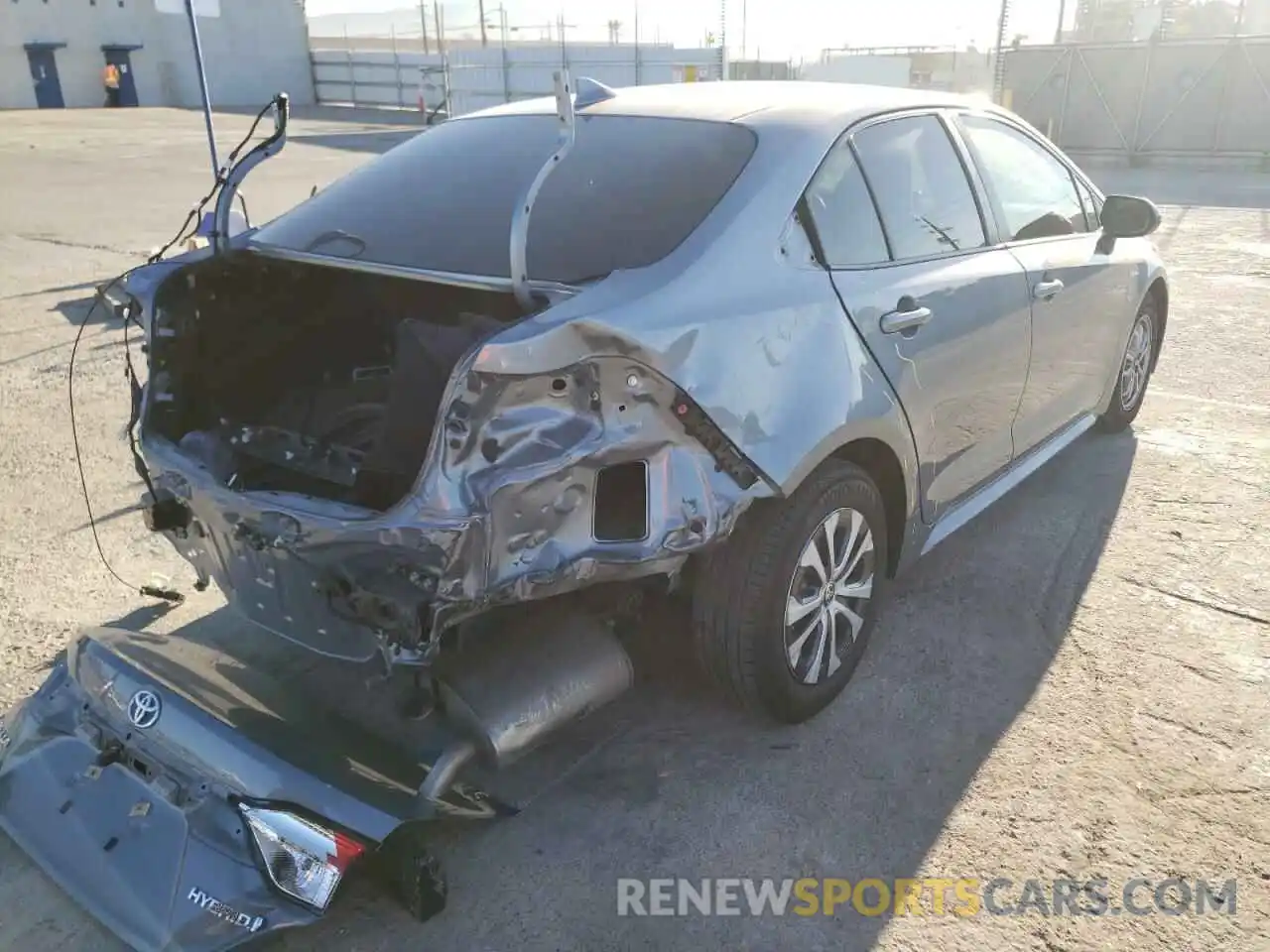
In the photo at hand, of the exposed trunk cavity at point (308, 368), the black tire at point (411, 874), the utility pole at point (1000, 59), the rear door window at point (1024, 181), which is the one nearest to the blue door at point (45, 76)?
the utility pole at point (1000, 59)

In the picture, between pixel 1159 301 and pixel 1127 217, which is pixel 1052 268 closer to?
pixel 1127 217

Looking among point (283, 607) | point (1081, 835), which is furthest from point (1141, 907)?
point (283, 607)

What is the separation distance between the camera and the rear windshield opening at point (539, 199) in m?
2.83

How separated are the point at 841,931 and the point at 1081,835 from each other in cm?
75

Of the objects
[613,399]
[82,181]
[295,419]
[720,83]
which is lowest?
[82,181]

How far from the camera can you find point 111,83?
117 feet

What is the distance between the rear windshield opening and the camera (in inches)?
111

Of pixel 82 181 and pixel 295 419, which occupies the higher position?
pixel 295 419

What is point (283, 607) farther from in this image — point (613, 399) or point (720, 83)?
point (720, 83)

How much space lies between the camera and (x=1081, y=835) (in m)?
2.72

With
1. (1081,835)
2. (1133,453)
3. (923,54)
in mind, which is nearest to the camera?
(1081,835)

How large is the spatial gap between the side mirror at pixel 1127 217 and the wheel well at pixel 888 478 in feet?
6.39

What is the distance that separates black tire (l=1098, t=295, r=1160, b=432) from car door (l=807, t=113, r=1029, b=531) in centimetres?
161

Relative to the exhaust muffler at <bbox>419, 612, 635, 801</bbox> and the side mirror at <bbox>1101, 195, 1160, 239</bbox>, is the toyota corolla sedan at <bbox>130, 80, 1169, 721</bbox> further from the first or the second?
the side mirror at <bbox>1101, 195, 1160, 239</bbox>
